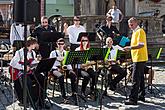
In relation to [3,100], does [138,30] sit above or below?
above

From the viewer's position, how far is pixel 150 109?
336 inches

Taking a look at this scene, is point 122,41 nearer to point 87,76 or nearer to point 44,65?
point 87,76

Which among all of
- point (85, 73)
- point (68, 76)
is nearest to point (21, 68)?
point (68, 76)

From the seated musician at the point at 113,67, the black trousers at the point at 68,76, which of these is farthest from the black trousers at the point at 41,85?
the seated musician at the point at 113,67

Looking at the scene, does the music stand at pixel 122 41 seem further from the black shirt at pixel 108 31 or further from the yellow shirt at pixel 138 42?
the yellow shirt at pixel 138 42

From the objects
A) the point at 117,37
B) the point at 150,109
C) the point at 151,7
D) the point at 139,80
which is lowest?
the point at 150,109

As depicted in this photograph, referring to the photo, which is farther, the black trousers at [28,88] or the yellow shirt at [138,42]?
the yellow shirt at [138,42]

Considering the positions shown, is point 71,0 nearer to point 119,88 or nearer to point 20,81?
point 119,88

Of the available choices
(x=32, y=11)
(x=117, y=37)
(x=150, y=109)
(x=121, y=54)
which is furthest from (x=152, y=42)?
(x=32, y=11)

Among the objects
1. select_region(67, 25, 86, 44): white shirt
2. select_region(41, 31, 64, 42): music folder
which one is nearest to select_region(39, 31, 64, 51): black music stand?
select_region(41, 31, 64, 42): music folder

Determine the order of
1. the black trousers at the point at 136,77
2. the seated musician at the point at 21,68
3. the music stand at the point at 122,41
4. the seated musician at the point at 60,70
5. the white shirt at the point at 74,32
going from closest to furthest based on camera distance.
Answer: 1. the seated musician at the point at 21,68
2. the black trousers at the point at 136,77
3. the seated musician at the point at 60,70
4. the music stand at the point at 122,41
5. the white shirt at the point at 74,32

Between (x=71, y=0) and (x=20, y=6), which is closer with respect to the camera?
(x=20, y=6)

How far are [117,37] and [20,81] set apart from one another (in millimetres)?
3924

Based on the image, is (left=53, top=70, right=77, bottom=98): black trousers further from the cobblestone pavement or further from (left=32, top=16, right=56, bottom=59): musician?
(left=32, top=16, right=56, bottom=59): musician
